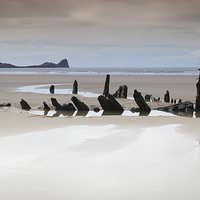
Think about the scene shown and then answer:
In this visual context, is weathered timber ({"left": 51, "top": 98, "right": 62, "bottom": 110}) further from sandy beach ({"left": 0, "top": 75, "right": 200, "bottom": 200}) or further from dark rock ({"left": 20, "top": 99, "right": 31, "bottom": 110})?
sandy beach ({"left": 0, "top": 75, "right": 200, "bottom": 200})

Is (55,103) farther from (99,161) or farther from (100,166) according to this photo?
(100,166)

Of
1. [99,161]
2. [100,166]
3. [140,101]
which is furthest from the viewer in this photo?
[140,101]

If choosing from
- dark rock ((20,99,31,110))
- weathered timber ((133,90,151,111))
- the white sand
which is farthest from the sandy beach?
dark rock ((20,99,31,110))

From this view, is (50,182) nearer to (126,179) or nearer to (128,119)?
(126,179)

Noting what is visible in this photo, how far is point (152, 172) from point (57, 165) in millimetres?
1341

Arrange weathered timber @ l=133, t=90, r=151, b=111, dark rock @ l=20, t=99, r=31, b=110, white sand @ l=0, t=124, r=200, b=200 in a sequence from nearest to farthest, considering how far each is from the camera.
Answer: white sand @ l=0, t=124, r=200, b=200 → weathered timber @ l=133, t=90, r=151, b=111 → dark rock @ l=20, t=99, r=31, b=110

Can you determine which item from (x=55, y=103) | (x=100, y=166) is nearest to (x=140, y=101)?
(x=55, y=103)

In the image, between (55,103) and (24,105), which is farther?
(24,105)

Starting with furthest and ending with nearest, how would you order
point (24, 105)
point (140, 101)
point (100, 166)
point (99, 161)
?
point (24, 105), point (140, 101), point (99, 161), point (100, 166)

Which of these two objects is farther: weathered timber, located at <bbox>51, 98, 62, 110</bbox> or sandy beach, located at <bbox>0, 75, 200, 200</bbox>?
weathered timber, located at <bbox>51, 98, 62, 110</bbox>

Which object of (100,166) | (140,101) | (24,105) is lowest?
(100,166)

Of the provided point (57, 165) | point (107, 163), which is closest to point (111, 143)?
point (107, 163)

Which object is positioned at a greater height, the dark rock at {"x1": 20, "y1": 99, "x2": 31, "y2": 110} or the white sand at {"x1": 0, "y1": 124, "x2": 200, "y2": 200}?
the dark rock at {"x1": 20, "y1": 99, "x2": 31, "y2": 110}

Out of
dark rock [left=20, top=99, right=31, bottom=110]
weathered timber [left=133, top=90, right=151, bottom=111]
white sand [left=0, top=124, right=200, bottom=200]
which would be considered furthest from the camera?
dark rock [left=20, top=99, right=31, bottom=110]
